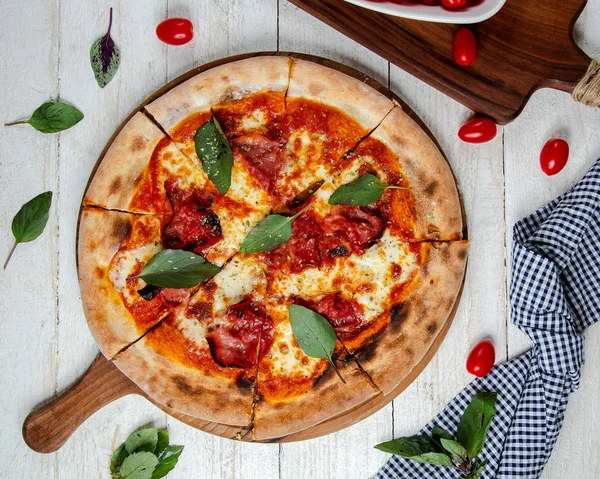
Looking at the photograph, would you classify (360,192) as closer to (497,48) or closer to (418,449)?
(497,48)

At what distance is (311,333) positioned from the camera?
3.13m

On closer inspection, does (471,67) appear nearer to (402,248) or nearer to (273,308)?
(402,248)

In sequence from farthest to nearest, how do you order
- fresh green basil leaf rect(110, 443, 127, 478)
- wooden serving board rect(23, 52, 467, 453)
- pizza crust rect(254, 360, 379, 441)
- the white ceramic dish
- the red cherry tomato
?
fresh green basil leaf rect(110, 443, 127, 478)
wooden serving board rect(23, 52, 467, 453)
pizza crust rect(254, 360, 379, 441)
the red cherry tomato
the white ceramic dish

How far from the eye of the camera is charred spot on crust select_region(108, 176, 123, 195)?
323 centimetres

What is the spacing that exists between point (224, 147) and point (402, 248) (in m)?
1.03

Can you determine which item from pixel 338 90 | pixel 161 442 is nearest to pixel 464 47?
pixel 338 90

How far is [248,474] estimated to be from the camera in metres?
3.56

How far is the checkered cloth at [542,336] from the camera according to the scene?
3.27 metres

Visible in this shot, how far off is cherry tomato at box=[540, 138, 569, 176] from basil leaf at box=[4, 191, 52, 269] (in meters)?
2.64

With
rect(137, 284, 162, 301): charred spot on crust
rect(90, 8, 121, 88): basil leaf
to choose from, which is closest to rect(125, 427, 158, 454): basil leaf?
rect(137, 284, 162, 301): charred spot on crust

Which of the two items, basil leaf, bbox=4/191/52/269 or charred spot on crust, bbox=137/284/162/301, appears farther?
basil leaf, bbox=4/191/52/269

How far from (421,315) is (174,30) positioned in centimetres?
192

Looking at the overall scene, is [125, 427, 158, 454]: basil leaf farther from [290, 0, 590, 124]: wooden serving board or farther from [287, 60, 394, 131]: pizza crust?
[290, 0, 590, 124]: wooden serving board

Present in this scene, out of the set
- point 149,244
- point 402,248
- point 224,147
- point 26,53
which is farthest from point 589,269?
point 26,53
